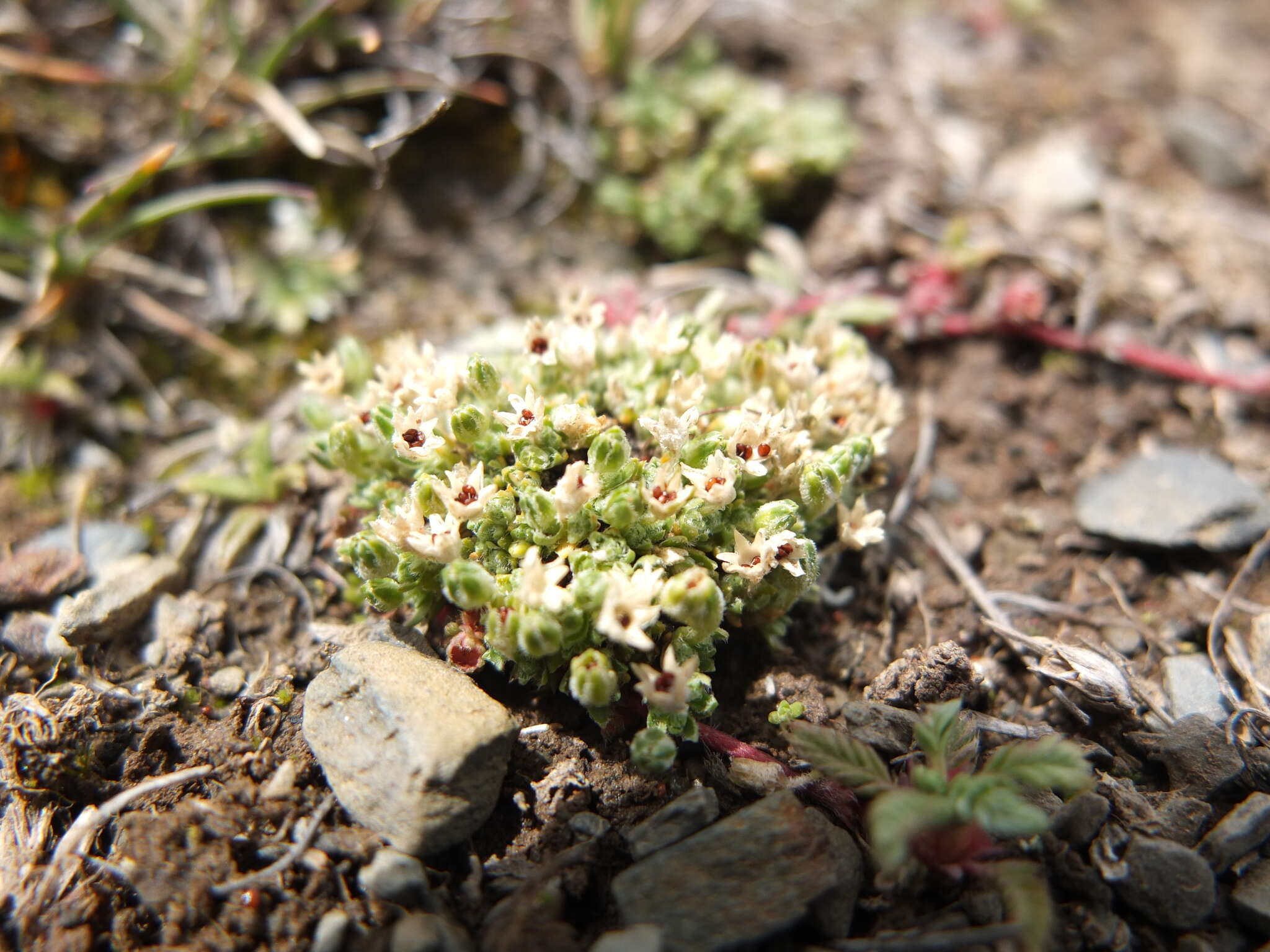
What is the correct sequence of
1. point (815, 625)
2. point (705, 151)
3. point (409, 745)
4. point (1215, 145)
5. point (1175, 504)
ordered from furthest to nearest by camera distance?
point (1215, 145) < point (705, 151) < point (1175, 504) < point (815, 625) < point (409, 745)

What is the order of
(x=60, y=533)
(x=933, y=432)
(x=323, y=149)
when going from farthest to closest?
(x=323, y=149)
(x=933, y=432)
(x=60, y=533)

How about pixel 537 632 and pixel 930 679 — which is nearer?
pixel 537 632

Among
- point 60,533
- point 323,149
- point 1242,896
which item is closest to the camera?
point 1242,896

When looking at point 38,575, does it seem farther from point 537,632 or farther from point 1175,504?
point 1175,504

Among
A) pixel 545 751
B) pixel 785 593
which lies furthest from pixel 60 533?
pixel 785 593

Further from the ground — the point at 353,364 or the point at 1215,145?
the point at 353,364

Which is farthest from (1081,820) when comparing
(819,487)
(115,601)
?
(115,601)

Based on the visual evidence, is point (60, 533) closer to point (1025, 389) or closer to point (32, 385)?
point (32, 385)
